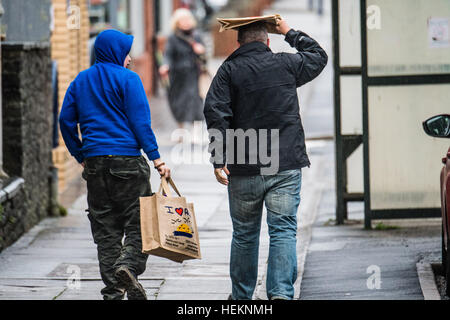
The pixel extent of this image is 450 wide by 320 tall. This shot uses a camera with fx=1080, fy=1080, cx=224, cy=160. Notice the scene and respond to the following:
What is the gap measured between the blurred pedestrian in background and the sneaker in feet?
32.2

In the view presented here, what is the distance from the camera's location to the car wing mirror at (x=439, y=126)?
6.55 metres

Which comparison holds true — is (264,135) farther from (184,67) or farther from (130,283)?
(184,67)

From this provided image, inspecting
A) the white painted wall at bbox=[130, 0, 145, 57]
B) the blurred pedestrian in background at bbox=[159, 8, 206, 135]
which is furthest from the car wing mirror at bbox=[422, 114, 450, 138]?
the white painted wall at bbox=[130, 0, 145, 57]

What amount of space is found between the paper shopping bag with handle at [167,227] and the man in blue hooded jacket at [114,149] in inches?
8.7

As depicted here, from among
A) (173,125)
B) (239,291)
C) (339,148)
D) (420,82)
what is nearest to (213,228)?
(339,148)

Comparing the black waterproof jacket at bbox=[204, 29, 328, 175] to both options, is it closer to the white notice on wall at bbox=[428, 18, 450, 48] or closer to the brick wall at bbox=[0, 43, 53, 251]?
the brick wall at bbox=[0, 43, 53, 251]

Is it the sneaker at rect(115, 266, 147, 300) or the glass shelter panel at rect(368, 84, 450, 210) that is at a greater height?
the glass shelter panel at rect(368, 84, 450, 210)

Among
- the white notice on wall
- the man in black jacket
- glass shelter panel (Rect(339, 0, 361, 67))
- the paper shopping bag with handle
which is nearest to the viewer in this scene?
the paper shopping bag with handle

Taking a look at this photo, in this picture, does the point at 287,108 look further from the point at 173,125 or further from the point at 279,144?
the point at 173,125

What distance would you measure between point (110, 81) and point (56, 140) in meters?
5.09

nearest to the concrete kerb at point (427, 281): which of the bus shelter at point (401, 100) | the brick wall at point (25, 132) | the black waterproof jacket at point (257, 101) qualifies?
the black waterproof jacket at point (257, 101)

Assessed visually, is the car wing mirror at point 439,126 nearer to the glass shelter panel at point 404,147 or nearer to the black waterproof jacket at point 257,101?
the black waterproof jacket at point 257,101

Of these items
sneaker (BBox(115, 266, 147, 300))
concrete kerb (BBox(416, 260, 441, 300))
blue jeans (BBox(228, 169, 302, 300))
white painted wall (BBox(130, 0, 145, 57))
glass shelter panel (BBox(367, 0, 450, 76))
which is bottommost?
concrete kerb (BBox(416, 260, 441, 300))

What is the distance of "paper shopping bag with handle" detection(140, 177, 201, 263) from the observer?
6.30 metres
